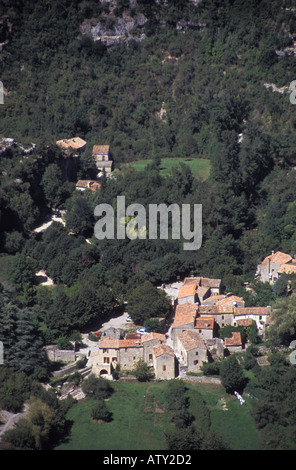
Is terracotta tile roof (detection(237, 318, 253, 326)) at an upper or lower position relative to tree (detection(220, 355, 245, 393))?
upper

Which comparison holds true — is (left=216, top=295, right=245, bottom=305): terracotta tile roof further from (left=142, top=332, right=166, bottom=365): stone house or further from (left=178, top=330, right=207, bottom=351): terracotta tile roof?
(left=142, top=332, right=166, bottom=365): stone house

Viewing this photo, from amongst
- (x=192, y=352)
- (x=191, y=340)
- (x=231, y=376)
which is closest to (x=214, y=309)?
(x=191, y=340)

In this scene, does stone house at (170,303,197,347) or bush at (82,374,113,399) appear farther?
stone house at (170,303,197,347)

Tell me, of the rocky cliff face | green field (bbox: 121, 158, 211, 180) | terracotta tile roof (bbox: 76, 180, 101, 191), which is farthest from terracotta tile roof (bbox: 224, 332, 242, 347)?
the rocky cliff face

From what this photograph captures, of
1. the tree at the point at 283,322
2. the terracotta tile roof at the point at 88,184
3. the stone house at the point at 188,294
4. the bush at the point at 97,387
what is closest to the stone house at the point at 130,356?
the bush at the point at 97,387

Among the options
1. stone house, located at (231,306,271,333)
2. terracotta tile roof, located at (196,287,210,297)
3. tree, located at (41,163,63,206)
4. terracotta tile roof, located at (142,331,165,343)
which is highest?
tree, located at (41,163,63,206)

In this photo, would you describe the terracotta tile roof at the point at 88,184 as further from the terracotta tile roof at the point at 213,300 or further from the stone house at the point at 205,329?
the stone house at the point at 205,329

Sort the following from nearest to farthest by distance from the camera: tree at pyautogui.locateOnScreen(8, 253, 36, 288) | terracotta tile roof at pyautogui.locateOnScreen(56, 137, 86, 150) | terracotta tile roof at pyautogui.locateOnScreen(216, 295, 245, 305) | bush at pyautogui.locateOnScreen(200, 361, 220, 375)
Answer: bush at pyautogui.locateOnScreen(200, 361, 220, 375) < terracotta tile roof at pyautogui.locateOnScreen(216, 295, 245, 305) < tree at pyautogui.locateOnScreen(8, 253, 36, 288) < terracotta tile roof at pyautogui.locateOnScreen(56, 137, 86, 150)

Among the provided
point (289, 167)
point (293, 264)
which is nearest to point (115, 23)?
point (289, 167)
